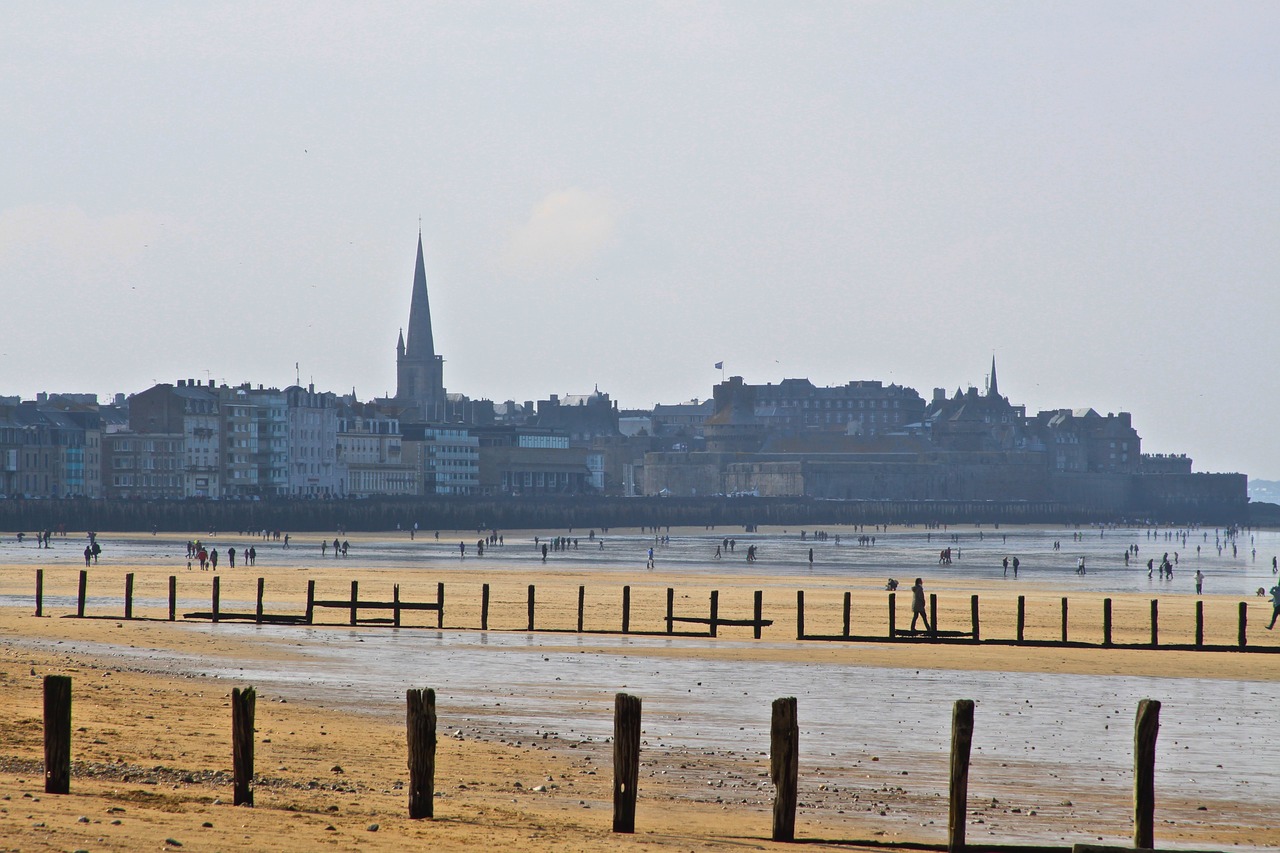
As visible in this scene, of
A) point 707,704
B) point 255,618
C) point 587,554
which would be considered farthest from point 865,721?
point 587,554

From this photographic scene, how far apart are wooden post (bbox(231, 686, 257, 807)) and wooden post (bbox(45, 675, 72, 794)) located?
1.15 metres

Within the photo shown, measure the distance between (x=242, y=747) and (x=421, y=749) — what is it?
1.30m

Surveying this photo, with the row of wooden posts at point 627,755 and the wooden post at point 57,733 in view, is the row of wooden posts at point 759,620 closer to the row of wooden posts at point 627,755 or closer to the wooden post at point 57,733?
the row of wooden posts at point 627,755

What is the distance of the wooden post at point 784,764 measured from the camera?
11695 mm

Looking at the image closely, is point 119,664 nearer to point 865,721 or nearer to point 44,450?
point 865,721

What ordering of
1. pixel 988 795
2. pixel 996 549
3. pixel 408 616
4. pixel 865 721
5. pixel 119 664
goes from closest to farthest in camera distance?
pixel 988 795
pixel 865 721
pixel 119 664
pixel 408 616
pixel 996 549

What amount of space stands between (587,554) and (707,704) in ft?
226

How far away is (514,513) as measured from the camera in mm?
144875

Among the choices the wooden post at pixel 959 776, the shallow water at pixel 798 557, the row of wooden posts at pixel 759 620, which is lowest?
the shallow water at pixel 798 557

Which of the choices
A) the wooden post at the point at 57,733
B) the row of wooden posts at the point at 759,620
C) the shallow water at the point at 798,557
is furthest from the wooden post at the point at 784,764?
the shallow water at the point at 798,557

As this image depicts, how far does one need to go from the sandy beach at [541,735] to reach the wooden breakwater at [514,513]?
7965 cm

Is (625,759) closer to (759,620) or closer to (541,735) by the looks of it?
(541,735)

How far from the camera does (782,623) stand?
35219 mm

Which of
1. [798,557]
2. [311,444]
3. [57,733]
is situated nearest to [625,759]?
[57,733]
